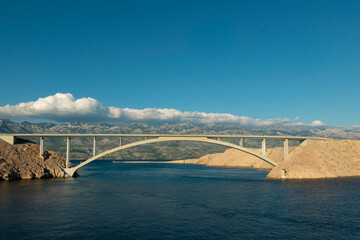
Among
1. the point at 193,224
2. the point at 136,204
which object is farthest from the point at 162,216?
→ the point at 136,204

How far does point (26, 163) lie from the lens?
75938mm

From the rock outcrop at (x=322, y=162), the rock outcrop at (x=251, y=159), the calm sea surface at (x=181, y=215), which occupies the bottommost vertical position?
the rock outcrop at (x=251, y=159)

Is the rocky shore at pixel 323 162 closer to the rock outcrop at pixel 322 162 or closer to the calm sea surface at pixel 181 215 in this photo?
the rock outcrop at pixel 322 162

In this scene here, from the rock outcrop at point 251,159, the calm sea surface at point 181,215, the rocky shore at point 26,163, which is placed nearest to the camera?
the calm sea surface at point 181,215

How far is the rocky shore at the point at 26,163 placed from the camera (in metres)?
70.8

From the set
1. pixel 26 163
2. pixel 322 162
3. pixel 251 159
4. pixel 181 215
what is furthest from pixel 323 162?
pixel 251 159

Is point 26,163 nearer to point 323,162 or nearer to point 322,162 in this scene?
point 322,162

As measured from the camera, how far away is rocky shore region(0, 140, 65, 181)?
7081 centimetres

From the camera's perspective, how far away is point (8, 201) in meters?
44.2

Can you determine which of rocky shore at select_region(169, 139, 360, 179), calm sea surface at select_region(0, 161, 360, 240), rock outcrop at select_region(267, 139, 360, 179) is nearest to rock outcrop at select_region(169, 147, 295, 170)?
rocky shore at select_region(169, 139, 360, 179)

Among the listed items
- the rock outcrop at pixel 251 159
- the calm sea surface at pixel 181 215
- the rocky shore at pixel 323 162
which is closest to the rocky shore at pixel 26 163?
the calm sea surface at pixel 181 215

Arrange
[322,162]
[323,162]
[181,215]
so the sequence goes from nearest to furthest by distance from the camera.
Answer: [181,215] → [322,162] → [323,162]

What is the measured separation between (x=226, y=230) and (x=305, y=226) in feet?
29.7

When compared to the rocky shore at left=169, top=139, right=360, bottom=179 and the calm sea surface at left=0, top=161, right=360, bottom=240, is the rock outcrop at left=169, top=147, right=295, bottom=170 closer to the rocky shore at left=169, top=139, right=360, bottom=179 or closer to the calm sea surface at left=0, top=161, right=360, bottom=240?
the rocky shore at left=169, top=139, right=360, bottom=179
